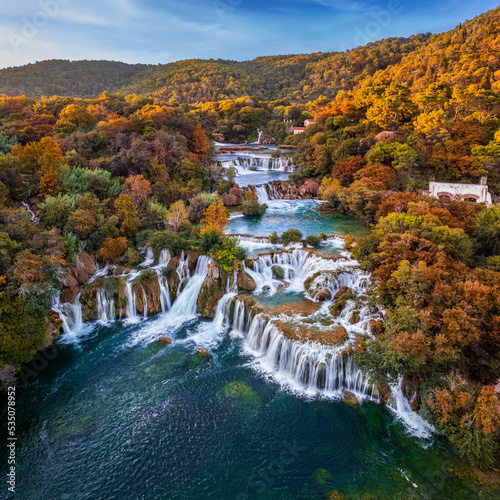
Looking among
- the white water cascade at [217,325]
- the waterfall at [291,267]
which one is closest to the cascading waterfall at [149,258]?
the white water cascade at [217,325]

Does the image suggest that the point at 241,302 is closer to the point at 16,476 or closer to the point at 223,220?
the point at 223,220

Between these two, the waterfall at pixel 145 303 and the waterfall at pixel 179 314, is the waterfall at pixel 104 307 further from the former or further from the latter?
the waterfall at pixel 179 314

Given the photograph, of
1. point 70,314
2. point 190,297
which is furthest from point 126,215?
point 190,297

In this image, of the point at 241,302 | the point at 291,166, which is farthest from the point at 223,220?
the point at 291,166

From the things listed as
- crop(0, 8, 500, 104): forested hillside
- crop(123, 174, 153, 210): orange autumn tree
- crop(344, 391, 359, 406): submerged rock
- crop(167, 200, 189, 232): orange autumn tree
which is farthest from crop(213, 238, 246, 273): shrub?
Result: crop(0, 8, 500, 104): forested hillside

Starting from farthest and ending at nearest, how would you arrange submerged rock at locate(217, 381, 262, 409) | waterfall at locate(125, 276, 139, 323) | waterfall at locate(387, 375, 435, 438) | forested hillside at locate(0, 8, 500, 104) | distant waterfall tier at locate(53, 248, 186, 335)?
1. forested hillside at locate(0, 8, 500, 104)
2. waterfall at locate(125, 276, 139, 323)
3. distant waterfall tier at locate(53, 248, 186, 335)
4. submerged rock at locate(217, 381, 262, 409)
5. waterfall at locate(387, 375, 435, 438)

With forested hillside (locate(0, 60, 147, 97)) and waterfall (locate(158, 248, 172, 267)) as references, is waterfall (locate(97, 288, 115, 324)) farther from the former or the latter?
forested hillside (locate(0, 60, 147, 97))
